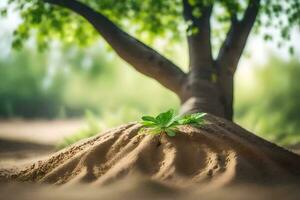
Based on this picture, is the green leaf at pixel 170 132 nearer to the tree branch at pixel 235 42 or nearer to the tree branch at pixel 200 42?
the tree branch at pixel 200 42

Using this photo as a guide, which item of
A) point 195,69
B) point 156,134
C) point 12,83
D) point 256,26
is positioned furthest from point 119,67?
point 156,134

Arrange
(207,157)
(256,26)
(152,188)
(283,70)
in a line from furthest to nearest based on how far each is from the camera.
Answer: (283,70) → (256,26) → (207,157) → (152,188)

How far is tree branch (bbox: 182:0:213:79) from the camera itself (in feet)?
21.1

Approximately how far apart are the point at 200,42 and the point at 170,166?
3.18 metres

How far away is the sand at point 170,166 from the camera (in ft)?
11.2

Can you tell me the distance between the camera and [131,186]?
11.2ft

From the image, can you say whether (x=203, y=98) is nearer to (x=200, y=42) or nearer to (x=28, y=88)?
(x=200, y=42)

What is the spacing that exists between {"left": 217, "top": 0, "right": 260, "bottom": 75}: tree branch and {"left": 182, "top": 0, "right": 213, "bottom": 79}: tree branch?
23 cm

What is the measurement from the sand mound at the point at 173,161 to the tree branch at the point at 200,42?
2.04 m

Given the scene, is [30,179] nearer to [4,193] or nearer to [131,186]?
[4,193]

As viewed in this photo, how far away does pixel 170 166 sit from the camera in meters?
3.73

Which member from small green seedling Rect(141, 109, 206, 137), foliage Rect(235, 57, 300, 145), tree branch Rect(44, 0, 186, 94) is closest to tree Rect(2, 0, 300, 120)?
tree branch Rect(44, 0, 186, 94)

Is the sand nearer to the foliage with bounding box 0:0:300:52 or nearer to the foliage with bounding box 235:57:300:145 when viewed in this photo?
the foliage with bounding box 0:0:300:52

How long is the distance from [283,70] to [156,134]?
1053 centimetres
